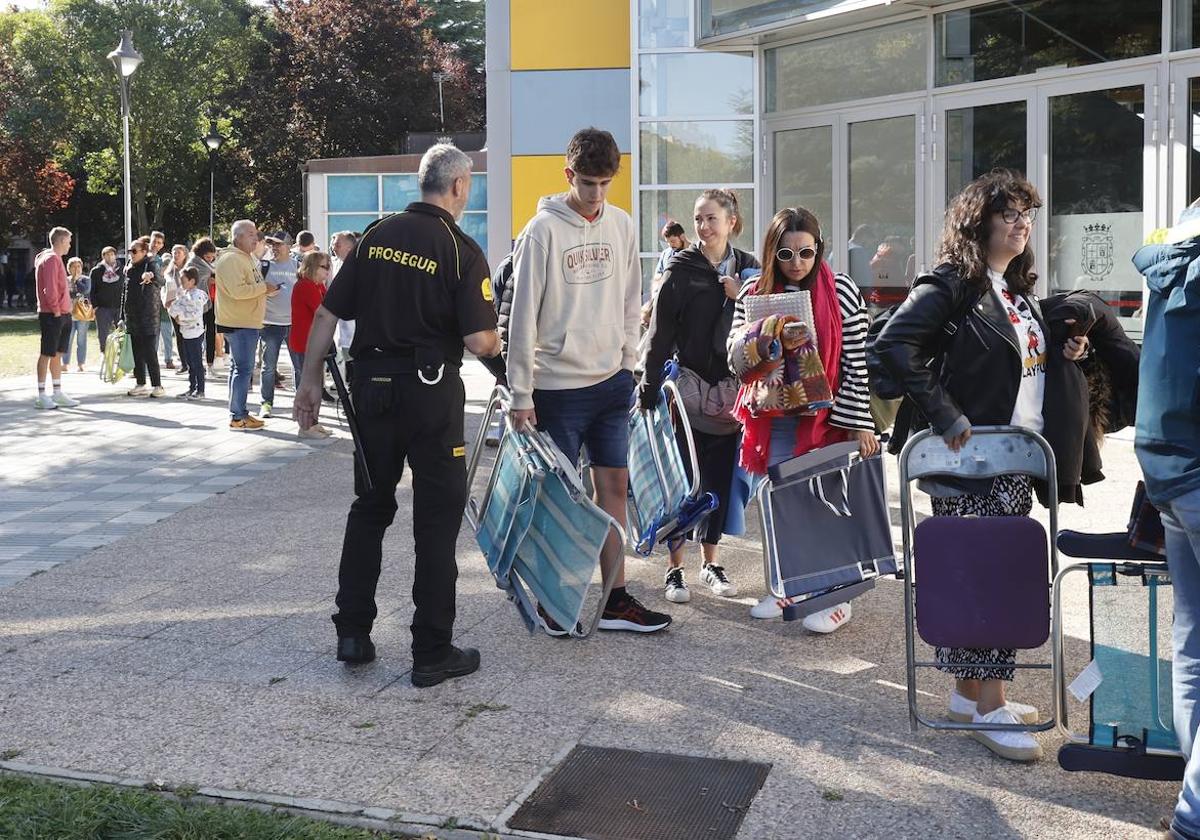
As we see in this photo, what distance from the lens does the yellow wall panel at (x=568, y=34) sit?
1841 cm

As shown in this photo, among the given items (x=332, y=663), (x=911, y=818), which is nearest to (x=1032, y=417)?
(x=911, y=818)

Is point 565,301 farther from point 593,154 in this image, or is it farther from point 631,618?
point 631,618

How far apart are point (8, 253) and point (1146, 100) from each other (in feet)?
187

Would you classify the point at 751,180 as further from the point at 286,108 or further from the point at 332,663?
the point at 286,108

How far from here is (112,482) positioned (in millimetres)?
10602

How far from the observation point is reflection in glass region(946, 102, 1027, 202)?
485 inches

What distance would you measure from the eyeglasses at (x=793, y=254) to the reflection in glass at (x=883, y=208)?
793 centimetres

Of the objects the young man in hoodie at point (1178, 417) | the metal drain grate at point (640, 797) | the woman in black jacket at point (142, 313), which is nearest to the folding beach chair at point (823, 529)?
the metal drain grate at point (640, 797)

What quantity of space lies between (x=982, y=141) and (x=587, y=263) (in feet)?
25.8

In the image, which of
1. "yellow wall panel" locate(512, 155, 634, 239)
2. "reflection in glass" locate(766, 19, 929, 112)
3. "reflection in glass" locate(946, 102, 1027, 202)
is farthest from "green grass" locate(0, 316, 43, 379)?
"reflection in glass" locate(946, 102, 1027, 202)

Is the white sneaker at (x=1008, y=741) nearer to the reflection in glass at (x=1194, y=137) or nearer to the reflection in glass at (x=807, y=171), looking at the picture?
the reflection in glass at (x=1194, y=137)

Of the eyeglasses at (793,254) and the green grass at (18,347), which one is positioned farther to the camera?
the green grass at (18,347)

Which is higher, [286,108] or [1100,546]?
[286,108]

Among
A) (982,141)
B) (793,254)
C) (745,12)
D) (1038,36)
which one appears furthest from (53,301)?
(793,254)
